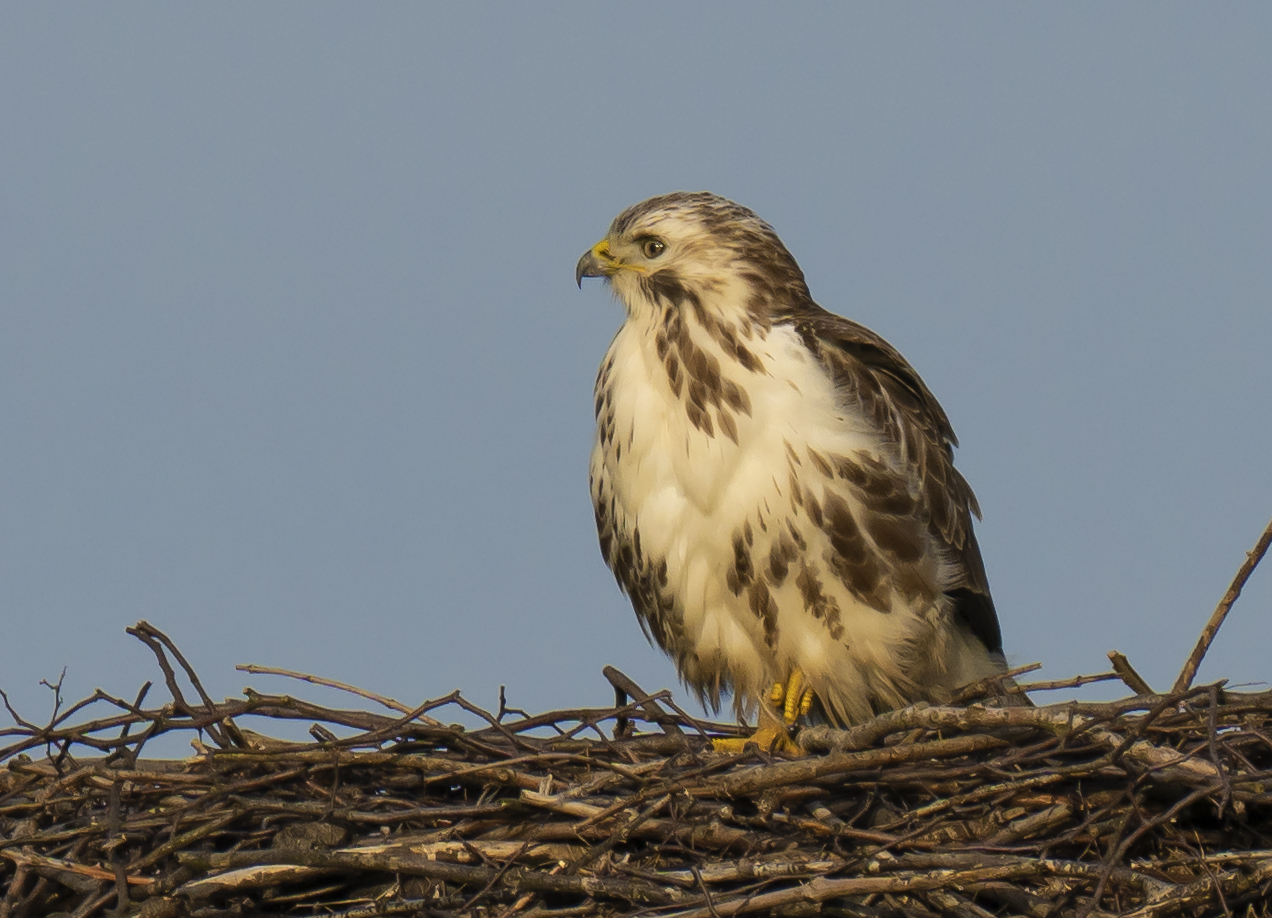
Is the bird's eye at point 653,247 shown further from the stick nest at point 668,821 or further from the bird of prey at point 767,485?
the stick nest at point 668,821

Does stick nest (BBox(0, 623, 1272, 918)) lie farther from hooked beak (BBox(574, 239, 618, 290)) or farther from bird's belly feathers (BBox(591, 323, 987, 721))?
hooked beak (BBox(574, 239, 618, 290))

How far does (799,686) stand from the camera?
6.50 meters

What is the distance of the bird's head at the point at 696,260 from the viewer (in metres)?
6.54

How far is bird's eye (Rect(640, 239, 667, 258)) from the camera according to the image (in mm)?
6695

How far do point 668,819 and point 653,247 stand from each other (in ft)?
8.27

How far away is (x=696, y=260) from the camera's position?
21.7ft

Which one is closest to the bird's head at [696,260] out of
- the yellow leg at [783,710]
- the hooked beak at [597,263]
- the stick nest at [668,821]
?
the hooked beak at [597,263]

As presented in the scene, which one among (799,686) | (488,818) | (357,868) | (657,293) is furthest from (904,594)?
(357,868)

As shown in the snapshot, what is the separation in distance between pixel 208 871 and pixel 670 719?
1.61 metres

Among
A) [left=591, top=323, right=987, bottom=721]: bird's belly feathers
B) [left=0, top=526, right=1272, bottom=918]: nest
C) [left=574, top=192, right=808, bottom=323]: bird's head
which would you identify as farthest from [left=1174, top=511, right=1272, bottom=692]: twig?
[left=574, top=192, right=808, bottom=323]: bird's head

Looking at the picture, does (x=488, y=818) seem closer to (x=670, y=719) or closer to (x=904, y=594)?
(x=670, y=719)

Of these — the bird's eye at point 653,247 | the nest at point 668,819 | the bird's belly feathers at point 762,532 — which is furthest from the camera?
the bird's eye at point 653,247

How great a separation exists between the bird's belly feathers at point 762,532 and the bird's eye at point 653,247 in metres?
0.33

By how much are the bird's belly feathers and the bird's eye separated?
0.33m
